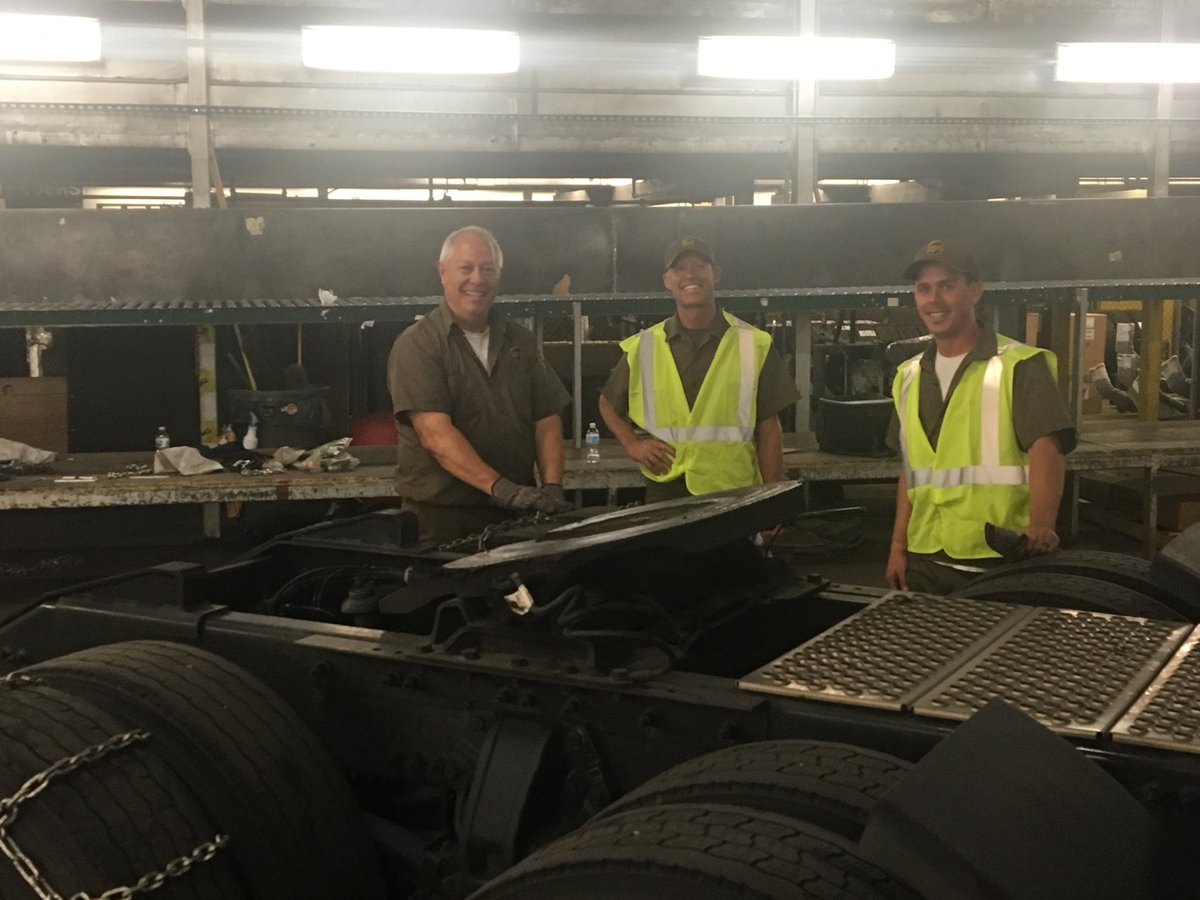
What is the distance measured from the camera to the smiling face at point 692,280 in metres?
4.26

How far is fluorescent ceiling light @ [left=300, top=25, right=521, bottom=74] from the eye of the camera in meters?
8.04

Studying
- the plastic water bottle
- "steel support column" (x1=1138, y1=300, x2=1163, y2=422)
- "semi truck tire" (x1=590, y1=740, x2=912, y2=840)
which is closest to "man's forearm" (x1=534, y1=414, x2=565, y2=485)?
"semi truck tire" (x1=590, y1=740, x2=912, y2=840)

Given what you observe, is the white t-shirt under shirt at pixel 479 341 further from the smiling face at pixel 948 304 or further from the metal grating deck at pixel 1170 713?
the metal grating deck at pixel 1170 713

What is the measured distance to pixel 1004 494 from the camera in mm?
3406

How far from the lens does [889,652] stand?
205 centimetres

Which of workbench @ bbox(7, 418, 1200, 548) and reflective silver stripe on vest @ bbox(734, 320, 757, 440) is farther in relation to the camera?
workbench @ bbox(7, 418, 1200, 548)

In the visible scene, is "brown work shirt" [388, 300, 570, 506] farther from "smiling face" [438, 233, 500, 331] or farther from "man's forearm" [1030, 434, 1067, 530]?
"man's forearm" [1030, 434, 1067, 530]

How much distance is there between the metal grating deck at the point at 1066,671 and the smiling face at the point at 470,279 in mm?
2115

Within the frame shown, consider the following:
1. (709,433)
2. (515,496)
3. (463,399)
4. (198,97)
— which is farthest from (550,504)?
(198,97)

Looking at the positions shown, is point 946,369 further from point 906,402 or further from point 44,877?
point 44,877

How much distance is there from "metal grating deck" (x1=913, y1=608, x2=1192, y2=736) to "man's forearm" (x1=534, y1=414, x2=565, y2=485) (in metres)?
1.96

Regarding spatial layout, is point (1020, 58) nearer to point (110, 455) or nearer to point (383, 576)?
point (110, 455)

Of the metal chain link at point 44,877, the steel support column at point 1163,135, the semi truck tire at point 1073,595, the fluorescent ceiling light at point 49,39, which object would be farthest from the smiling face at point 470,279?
the steel support column at point 1163,135

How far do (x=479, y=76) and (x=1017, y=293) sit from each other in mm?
3765
